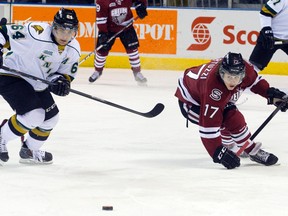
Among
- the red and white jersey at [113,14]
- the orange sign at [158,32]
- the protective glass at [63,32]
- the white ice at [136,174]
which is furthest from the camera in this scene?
the orange sign at [158,32]

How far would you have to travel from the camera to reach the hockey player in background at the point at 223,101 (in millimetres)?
4293

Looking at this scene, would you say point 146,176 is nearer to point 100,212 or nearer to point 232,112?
point 232,112

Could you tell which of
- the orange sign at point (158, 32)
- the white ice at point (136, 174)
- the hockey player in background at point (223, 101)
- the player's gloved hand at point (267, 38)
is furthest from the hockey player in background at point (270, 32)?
the orange sign at point (158, 32)

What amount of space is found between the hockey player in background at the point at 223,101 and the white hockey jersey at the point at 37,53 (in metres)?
0.59

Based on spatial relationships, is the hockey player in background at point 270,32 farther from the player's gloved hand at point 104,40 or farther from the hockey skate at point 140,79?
the player's gloved hand at point 104,40

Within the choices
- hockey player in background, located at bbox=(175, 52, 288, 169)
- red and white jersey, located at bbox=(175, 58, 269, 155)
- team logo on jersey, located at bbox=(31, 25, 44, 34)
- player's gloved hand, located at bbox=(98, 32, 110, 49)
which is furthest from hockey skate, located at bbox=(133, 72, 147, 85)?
team logo on jersey, located at bbox=(31, 25, 44, 34)

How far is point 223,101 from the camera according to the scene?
14.2ft

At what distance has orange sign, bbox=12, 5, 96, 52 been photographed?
962 centimetres

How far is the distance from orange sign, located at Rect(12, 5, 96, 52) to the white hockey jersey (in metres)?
5.14

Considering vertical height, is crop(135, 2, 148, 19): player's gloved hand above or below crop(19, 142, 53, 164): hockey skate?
below

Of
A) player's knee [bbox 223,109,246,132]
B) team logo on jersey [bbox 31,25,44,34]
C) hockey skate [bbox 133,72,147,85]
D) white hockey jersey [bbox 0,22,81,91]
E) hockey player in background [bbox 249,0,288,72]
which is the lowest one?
hockey skate [bbox 133,72,147,85]

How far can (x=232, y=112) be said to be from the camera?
4508mm

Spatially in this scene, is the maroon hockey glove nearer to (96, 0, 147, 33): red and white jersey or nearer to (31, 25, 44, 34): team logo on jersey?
(96, 0, 147, 33): red and white jersey

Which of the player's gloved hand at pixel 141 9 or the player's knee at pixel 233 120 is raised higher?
the player's knee at pixel 233 120
